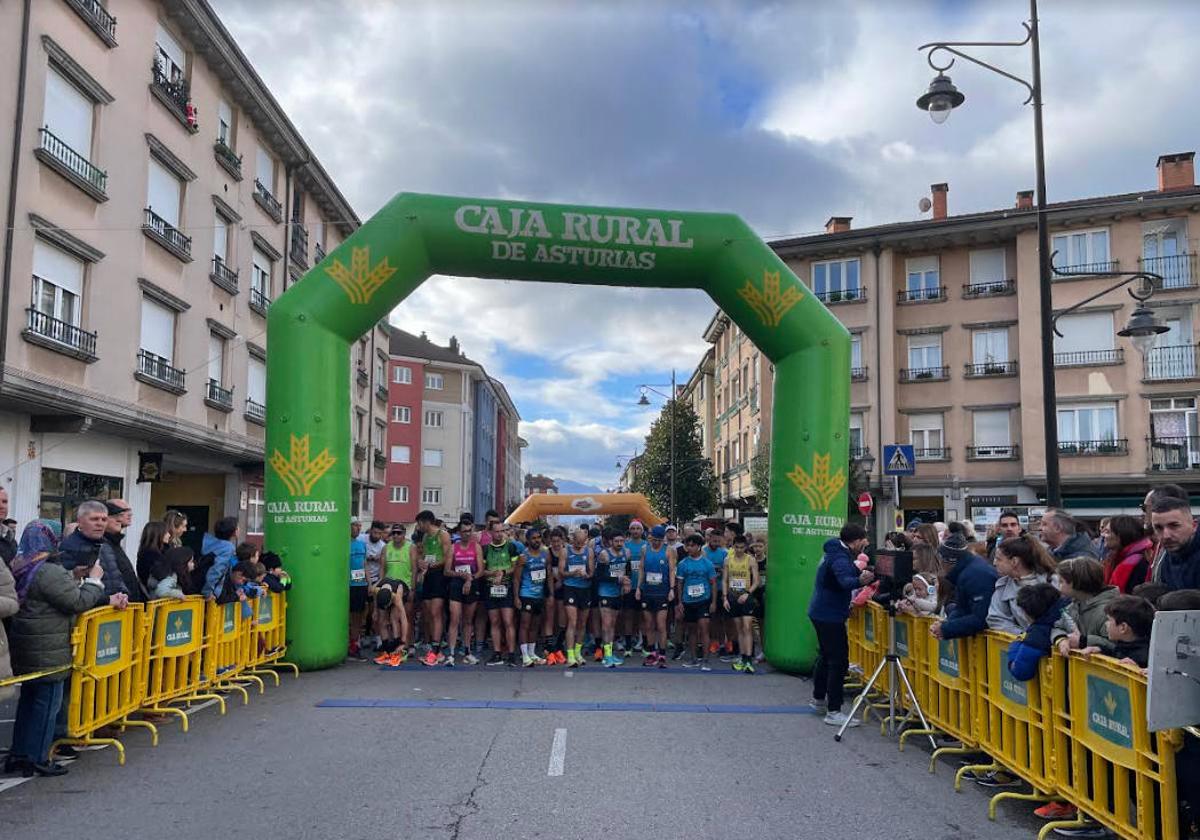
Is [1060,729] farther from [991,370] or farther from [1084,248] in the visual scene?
[1084,248]

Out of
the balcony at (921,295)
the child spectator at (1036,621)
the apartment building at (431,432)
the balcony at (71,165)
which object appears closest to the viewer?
the child spectator at (1036,621)

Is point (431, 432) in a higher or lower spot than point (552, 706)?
higher

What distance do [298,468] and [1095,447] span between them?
2837 centimetres

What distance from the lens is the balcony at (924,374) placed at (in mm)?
33688

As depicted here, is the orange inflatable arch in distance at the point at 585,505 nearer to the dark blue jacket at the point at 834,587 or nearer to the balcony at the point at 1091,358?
the balcony at the point at 1091,358

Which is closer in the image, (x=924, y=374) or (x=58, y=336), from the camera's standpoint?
(x=58, y=336)

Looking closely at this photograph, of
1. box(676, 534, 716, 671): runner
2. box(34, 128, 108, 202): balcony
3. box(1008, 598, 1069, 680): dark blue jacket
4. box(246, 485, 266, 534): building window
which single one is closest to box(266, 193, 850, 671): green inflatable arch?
box(676, 534, 716, 671): runner

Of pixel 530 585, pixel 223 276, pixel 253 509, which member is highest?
pixel 223 276

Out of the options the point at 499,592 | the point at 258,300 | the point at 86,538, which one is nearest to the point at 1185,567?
the point at 86,538

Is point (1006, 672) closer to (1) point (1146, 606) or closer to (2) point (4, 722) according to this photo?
(1) point (1146, 606)

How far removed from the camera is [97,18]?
A: 16734 mm

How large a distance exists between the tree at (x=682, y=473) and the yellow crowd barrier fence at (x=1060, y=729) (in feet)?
130

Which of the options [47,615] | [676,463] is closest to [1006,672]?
[47,615]

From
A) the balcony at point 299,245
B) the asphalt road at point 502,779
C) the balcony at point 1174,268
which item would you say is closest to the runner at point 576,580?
the asphalt road at point 502,779
